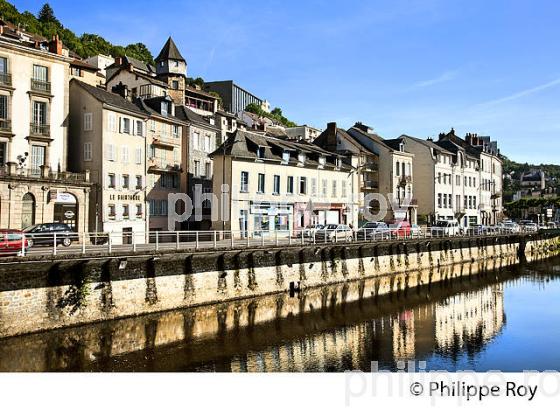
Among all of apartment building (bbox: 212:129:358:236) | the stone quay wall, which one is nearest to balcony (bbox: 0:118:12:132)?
apartment building (bbox: 212:129:358:236)

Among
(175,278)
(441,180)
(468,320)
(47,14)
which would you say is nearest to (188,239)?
(175,278)

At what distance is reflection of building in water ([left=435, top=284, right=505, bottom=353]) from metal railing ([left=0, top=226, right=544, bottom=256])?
8.67 meters

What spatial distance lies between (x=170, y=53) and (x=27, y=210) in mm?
48059

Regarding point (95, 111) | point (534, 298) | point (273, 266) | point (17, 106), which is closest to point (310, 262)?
point (273, 266)

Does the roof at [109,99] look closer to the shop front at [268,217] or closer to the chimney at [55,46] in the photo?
the chimney at [55,46]

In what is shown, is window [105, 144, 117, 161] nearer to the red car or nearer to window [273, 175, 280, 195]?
window [273, 175, 280, 195]

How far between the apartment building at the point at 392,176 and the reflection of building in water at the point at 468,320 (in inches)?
1050

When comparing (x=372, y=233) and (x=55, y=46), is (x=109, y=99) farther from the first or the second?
(x=372, y=233)

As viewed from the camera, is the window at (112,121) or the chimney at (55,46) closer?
the chimney at (55,46)

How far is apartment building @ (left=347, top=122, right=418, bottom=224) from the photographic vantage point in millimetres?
66438

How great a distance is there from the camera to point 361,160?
2544 inches

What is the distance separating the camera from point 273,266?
113ft

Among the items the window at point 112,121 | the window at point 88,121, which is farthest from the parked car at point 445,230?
the window at point 88,121

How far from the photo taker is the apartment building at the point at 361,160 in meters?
63.7
